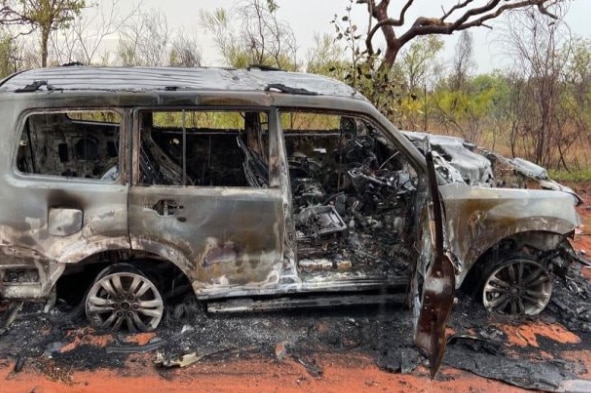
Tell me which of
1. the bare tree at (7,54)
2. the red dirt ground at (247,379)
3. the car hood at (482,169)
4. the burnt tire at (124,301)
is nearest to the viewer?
the red dirt ground at (247,379)

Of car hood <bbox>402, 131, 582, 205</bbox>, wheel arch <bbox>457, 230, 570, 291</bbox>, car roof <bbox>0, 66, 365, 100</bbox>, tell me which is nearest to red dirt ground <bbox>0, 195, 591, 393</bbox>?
wheel arch <bbox>457, 230, 570, 291</bbox>

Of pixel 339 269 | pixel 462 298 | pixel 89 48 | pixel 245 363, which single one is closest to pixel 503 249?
pixel 462 298

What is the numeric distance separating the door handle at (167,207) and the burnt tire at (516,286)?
249 centimetres

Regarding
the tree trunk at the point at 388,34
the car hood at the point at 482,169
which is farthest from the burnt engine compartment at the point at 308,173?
the tree trunk at the point at 388,34

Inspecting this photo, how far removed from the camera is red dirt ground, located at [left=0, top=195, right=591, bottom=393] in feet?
10.5

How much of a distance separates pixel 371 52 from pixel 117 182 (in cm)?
760

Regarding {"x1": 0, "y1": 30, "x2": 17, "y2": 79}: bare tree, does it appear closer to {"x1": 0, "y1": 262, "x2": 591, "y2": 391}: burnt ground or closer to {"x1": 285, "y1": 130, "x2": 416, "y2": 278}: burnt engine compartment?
{"x1": 285, "y1": 130, "x2": 416, "y2": 278}: burnt engine compartment

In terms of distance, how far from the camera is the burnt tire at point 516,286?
4016 mm

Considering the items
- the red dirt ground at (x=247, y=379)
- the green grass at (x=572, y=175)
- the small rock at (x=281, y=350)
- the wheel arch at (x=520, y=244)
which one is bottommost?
the red dirt ground at (x=247, y=379)

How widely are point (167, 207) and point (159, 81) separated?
0.92 meters

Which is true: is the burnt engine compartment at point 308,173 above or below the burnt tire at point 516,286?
above

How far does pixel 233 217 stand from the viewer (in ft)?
11.4

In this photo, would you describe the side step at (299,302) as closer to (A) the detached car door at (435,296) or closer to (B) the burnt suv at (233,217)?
(B) the burnt suv at (233,217)

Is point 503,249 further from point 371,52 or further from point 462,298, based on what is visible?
point 371,52
